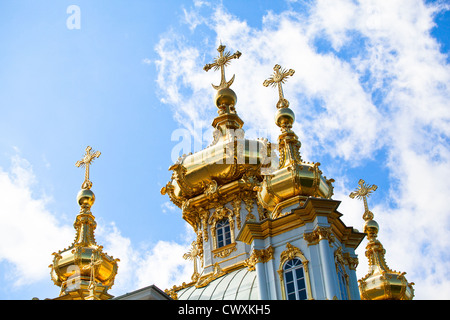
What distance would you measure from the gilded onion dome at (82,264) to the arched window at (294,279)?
21.9ft

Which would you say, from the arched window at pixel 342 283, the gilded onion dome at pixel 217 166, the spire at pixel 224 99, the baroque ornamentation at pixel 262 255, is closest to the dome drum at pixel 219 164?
the gilded onion dome at pixel 217 166

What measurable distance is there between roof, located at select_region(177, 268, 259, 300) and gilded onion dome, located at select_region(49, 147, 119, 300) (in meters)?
2.86

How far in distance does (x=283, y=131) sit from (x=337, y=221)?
13.5ft

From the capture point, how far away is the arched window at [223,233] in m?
28.9

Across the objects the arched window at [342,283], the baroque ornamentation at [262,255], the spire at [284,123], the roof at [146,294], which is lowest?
the roof at [146,294]

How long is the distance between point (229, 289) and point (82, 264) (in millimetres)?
6084

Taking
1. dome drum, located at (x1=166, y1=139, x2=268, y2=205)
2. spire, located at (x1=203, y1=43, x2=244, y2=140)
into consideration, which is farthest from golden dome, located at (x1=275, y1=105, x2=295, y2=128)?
spire, located at (x1=203, y1=43, x2=244, y2=140)

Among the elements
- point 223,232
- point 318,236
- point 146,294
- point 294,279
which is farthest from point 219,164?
point 146,294

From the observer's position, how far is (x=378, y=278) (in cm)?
2800

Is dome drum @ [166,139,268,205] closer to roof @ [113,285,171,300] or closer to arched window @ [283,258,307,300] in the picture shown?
arched window @ [283,258,307,300]

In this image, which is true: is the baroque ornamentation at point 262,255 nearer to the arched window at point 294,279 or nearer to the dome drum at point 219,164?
the arched window at point 294,279

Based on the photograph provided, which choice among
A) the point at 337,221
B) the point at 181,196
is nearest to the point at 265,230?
the point at 337,221
